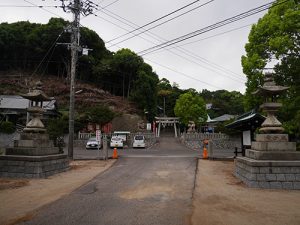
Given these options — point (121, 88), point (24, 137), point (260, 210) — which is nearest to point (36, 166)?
point (24, 137)

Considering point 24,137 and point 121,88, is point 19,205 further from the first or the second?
point 121,88

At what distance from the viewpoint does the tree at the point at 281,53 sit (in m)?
16.1

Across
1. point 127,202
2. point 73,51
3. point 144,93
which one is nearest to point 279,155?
point 127,202

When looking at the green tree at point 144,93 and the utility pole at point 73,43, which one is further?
the green tree at point 144,93

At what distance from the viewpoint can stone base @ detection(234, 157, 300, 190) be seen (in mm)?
9891

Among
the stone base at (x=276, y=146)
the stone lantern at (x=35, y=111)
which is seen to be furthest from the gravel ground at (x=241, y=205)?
the stone lantern at (x=35, y=111)

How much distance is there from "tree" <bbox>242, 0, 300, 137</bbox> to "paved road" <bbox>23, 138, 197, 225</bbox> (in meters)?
7.51

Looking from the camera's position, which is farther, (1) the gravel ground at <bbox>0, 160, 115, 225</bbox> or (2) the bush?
(2) the bush

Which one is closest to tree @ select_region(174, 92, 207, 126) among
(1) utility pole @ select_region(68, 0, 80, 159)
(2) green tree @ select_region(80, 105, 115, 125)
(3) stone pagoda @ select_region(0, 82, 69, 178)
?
(2) green tree @ select_region(80, 105, 115, 125)

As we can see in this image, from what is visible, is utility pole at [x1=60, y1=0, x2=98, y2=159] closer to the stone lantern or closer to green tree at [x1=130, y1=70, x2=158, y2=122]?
the stone lantern

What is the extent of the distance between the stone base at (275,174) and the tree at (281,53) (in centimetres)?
594

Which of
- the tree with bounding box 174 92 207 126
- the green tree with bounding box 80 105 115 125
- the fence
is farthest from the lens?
the tree with bounding box 174 92 207 126

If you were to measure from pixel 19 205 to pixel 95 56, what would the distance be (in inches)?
2032

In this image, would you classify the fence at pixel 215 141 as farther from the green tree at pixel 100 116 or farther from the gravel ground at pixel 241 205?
the gravel ground at pixel 241 205
